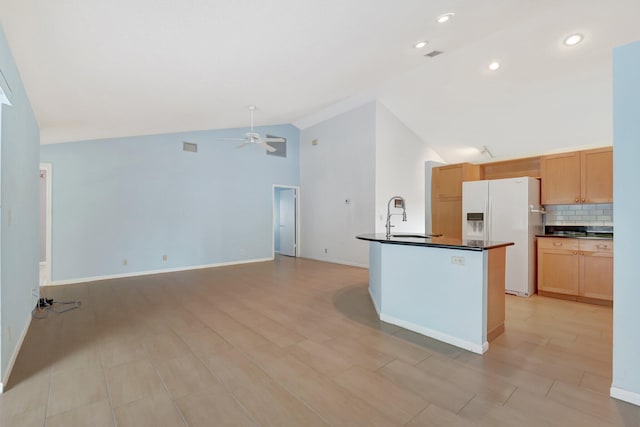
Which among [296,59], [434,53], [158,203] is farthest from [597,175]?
[158,203]

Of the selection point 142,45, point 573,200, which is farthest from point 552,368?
point 142,45

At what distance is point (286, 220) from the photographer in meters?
8.67

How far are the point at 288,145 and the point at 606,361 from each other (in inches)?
281

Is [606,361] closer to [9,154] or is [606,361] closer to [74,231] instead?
[9,154]

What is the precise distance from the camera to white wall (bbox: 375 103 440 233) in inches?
254

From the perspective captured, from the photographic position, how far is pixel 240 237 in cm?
713

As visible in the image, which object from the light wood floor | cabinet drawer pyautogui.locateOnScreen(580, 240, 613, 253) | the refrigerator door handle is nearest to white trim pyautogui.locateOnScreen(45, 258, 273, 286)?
the light wood floor

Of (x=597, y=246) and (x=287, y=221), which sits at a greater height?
(x=287, y=221)

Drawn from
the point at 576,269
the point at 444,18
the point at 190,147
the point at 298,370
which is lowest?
the point at 298,370

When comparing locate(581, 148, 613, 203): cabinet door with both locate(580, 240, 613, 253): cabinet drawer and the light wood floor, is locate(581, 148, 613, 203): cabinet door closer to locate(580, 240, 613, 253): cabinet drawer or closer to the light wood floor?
locate(580, 240, 613, 253): cabinet drawer

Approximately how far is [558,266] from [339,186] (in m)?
4.38

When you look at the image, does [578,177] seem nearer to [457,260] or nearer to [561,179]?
[561,179]

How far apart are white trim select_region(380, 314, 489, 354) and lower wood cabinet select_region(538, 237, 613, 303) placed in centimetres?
240

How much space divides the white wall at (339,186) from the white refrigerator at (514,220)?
2.24 meters
